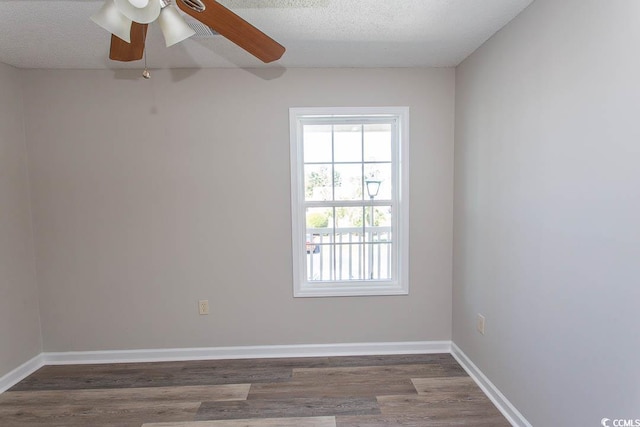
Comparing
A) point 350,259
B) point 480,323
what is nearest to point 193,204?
point 350,259

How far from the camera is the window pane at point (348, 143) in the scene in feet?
9.04

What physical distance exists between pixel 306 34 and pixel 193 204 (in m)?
1.57

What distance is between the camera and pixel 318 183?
2.78 m

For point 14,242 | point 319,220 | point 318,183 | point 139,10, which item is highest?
point 139,10

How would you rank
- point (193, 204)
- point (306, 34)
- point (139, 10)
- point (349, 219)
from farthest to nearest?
point (349, 219) < point (193, 204) < point (306, 34) < point (139, 10)

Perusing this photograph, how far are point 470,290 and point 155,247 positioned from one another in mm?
2583

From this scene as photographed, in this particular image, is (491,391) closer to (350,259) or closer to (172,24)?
(350,259)

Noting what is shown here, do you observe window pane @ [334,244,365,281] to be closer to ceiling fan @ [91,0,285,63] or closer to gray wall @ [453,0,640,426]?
gray wall @ [453,0,640,426]

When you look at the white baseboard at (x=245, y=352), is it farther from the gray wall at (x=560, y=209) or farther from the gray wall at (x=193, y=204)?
the gray wall at (x=560, y=209)

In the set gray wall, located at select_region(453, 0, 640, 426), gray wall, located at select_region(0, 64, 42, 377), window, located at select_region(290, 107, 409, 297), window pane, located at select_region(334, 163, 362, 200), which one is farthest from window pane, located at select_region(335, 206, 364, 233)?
gray wall, located at select_region(0, 64, 42, 377)

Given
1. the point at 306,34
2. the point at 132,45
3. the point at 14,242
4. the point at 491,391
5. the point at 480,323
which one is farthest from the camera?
the point at 14,242

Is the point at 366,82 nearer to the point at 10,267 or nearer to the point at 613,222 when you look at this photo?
the point at 613,222

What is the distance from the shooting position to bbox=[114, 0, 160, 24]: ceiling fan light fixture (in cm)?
112

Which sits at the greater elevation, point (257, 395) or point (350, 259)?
point (350, 259)
